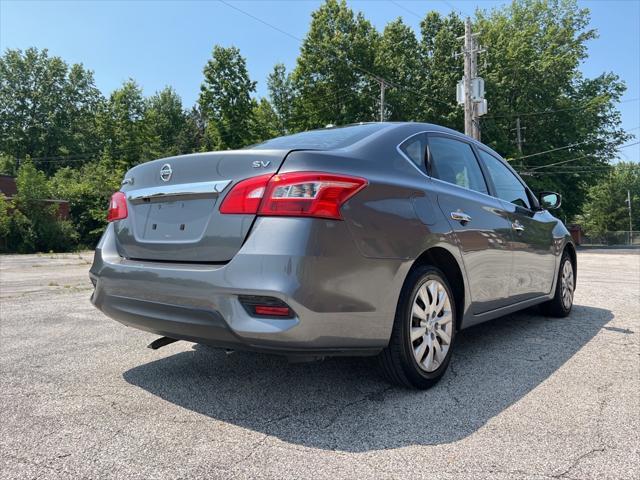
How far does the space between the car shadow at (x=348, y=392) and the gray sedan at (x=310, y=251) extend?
221mm

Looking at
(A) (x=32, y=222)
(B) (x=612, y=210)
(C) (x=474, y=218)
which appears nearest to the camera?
(C) (x=474, y=218)

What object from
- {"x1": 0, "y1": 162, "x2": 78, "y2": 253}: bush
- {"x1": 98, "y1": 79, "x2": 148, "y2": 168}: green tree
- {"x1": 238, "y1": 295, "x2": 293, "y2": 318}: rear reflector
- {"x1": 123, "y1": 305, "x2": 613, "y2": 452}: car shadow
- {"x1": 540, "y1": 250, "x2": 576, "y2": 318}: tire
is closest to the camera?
{"x1": 238, "y1": 295, "x2": 293, "y2": 318}: rear reflector

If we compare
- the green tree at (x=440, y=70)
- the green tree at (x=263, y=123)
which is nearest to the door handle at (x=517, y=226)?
the green tree at (x=440, y=70)

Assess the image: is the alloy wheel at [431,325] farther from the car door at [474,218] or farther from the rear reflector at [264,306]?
the rear reflector at [264,306]

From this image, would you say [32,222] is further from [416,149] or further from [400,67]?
[416,149]

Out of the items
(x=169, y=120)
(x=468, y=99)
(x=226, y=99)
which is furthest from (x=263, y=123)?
(x=169, y=120)

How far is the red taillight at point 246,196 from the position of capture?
7.47 feet

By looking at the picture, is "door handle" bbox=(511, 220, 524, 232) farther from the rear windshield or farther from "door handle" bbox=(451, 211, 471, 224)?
the rear windshield

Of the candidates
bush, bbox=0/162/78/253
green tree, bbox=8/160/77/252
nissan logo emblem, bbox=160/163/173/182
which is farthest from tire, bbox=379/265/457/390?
green tree, bbox=8/160/77/252

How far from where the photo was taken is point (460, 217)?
3.10 metres

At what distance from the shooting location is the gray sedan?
216 cm

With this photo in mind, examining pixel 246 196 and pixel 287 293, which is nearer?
pixel 287 293

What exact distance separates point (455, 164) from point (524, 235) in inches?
41.2

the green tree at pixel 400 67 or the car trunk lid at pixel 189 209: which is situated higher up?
the green tree at pixel 400 67
